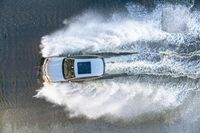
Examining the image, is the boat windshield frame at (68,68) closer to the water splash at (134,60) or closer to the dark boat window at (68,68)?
the dark boat window at (68,68)

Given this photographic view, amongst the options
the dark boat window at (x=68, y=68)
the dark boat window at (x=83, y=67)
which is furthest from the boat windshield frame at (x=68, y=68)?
the dark boat window at (x=83, y=67)

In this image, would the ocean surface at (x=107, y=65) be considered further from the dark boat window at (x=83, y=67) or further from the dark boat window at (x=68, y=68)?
the dark boat window at (x=83, y=67)

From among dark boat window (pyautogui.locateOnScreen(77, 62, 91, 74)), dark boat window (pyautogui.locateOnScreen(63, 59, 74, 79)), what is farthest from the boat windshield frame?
dark boat window (pyautogui.locateOnScreen(77, 62, 91, 74))

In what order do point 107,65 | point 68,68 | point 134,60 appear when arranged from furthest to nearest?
point 134,60 → point 107,65 → point 68,68

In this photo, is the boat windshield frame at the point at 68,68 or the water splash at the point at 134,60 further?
the water splash at the point at 134,60

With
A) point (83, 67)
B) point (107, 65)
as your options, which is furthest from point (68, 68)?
point (107, 65)

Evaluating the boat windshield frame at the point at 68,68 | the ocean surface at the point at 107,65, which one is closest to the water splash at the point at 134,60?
the ocean surface at the point at 107,65

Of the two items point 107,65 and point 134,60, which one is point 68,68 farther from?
point 134,60

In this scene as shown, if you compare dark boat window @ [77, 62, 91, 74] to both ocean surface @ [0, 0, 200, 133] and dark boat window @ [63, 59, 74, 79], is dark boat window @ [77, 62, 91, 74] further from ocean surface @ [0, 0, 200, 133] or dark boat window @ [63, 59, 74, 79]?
ocean surface @ [0, 0, 200, 133]

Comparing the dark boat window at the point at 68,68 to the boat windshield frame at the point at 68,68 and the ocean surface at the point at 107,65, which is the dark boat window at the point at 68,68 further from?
the ocean surface at the point at 107,65
